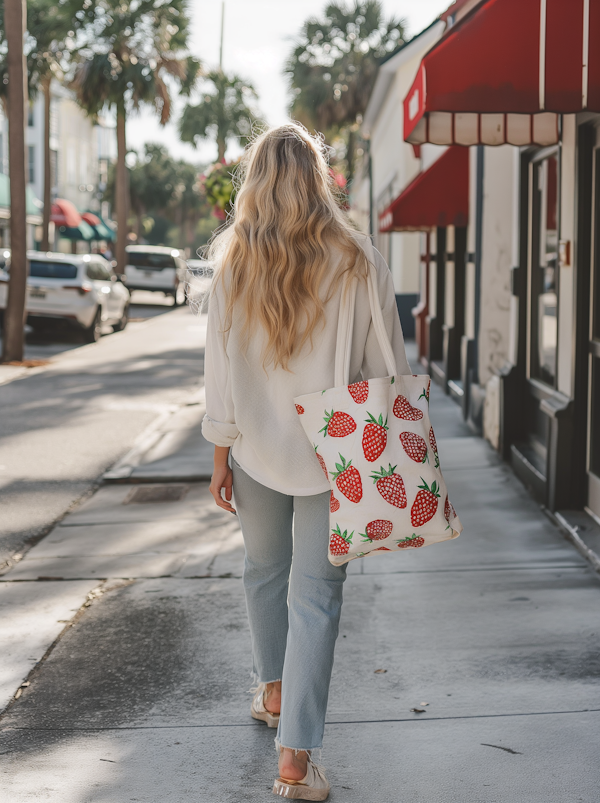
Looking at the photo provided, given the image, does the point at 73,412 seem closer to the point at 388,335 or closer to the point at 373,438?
the point at 388,335

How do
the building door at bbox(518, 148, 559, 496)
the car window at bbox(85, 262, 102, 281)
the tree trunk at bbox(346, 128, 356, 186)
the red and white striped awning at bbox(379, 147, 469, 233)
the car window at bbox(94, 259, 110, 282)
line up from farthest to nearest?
the tree trunk at bbox(346, 128, 356, 186), the car window at bbox(94, 259, 110, 282), the car window at bbox(85, 262, 102, 281), the red and white striped awning at bbox(379, 147, 469, 233), the building door at bbox(518, 148, 559, 496)

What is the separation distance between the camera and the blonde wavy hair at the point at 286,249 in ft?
8.34

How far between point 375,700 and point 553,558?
6.27 feet

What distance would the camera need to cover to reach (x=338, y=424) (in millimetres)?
2521

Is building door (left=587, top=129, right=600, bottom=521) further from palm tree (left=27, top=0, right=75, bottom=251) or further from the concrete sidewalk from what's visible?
palm tree (left=27, top=0, right=75, bottom=251)

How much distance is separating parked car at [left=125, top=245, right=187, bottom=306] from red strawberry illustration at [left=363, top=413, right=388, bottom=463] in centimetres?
2971

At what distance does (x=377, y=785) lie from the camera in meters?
2.80

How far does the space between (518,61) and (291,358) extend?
225 centimetres

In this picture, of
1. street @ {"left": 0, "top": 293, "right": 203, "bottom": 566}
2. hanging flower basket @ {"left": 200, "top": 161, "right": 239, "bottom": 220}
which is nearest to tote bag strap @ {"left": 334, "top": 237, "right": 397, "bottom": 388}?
street @ {"left": 0, "top": 293, "right": 203, "bottom": 566}

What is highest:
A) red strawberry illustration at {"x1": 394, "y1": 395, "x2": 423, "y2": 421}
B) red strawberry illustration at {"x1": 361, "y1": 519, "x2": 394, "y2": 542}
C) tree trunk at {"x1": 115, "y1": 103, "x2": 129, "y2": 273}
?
tree trunk at {"x1": 115, "y1": 103, "x2": 129, "y2": 273}

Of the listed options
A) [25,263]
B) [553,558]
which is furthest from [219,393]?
[25,263]

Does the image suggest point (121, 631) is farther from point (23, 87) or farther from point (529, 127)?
point (23, 87)

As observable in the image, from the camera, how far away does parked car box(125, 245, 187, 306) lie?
3173cm

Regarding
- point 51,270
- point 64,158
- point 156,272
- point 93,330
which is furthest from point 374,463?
point 64,158
